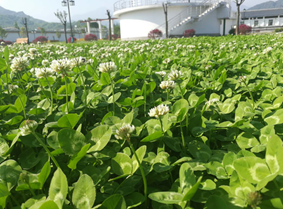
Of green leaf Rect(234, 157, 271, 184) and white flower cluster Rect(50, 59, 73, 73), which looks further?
white flower cluster Rect(50, 59, 73, 73)

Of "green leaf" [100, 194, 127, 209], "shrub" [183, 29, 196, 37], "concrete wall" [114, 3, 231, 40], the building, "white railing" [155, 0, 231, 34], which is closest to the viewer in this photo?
"green leaf" [100, 194, 127, 209]

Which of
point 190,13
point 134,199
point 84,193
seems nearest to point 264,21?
point 190,13

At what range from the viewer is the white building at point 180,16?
25.3 m

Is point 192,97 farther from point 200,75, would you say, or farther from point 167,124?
point 200,75

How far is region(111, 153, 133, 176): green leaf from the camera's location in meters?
0.71

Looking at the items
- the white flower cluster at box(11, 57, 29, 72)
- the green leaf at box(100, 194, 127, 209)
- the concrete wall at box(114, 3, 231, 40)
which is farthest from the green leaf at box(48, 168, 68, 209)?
the concrete wall at box(114, 3, 231, 40)

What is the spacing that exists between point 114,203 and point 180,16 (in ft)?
89.8

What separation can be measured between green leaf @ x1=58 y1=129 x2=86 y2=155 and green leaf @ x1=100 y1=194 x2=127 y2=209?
256 millimetres

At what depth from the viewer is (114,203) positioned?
1.90 feet

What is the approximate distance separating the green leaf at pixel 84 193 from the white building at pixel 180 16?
2489cm

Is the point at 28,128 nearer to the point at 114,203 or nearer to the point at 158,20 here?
the point at 114,203

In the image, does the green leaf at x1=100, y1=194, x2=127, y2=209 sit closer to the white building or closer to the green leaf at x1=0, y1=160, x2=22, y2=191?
the green leaf at x1=0, y1=160, x2=22, y2=191

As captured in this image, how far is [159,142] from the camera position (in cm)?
90

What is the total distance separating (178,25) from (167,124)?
25322mm
